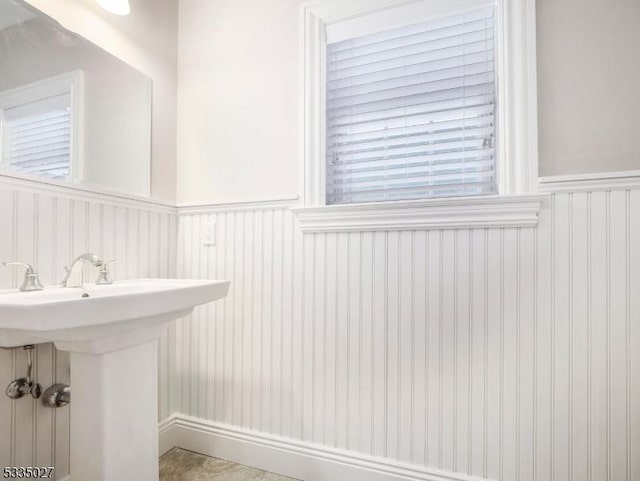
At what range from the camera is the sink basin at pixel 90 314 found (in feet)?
2.37

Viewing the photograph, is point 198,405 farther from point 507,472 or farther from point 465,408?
point 507,472

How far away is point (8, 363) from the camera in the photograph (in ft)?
3.52

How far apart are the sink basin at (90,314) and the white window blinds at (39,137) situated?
42 cm

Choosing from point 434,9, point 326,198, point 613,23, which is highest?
point 434,9

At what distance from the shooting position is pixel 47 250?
3.80 ft

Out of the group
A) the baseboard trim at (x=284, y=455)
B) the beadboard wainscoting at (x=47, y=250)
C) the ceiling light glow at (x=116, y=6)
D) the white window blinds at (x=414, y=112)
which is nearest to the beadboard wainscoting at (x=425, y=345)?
the baseboard trim at (x=284, y=455)

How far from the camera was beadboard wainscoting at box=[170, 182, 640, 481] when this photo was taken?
111 centimetres

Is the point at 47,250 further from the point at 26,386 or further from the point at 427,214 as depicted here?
the point at 427,214

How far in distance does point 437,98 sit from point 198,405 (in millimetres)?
1785

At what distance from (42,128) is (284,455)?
1588 mm

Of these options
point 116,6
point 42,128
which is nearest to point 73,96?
point 42,128

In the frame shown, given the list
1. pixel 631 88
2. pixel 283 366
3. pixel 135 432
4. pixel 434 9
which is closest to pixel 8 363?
pixel 135 432

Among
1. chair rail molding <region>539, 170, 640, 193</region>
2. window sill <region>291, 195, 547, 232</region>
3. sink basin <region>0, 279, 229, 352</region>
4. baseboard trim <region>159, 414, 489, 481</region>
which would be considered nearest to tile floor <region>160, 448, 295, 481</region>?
baseboard trim <region>159, 414, 489, 481</region>

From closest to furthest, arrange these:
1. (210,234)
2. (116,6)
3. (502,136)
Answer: (502,136) → (116,6) → (210,234)
